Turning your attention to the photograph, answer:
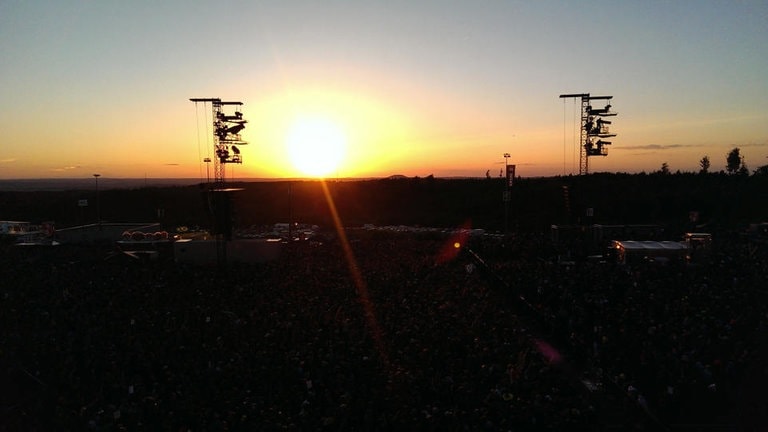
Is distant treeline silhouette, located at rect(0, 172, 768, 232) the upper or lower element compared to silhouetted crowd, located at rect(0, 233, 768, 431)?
upper

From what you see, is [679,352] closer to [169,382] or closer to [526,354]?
[526,354]

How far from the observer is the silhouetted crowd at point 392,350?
8.13m

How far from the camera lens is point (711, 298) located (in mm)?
12977

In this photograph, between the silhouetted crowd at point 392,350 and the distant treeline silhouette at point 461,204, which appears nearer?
the silhouetted crowd at point 392,350

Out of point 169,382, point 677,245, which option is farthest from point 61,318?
point 677,245

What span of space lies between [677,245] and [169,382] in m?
18.0

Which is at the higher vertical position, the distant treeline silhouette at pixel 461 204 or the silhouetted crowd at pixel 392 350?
the distant treeline silhouette at pixel 461 204

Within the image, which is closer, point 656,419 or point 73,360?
point 656,419

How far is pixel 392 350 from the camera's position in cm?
1056

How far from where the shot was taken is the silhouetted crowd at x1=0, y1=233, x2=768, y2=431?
8.13 meters

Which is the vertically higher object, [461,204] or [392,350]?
[461,204]

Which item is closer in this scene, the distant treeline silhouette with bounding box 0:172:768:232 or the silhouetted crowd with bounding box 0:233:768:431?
the silhouetted crowd with bounding box 0:233:768:431

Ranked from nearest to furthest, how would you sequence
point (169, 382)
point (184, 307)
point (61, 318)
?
point (169, 382) → point (61, 318) → point (184, 307)

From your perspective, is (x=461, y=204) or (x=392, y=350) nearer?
(x=392, y=350)
